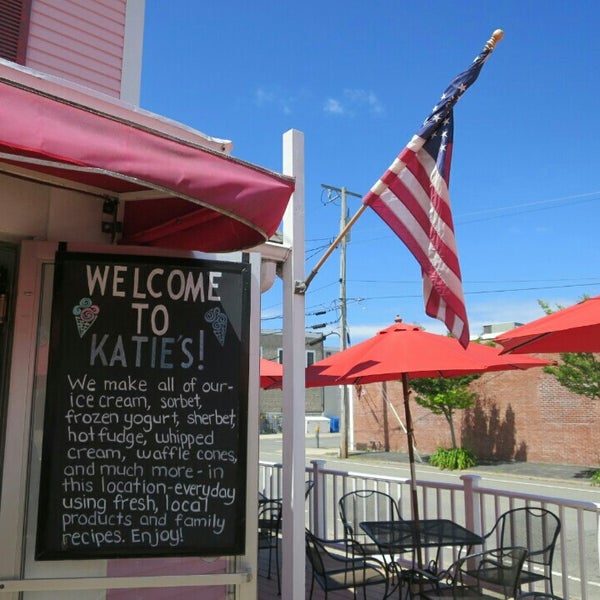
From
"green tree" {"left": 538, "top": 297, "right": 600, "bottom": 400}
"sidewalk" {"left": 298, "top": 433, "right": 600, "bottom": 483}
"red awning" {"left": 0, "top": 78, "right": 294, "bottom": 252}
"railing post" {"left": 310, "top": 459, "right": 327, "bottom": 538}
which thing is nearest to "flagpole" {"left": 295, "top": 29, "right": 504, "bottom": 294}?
"red awning" {"left": 0, "top": 78, "right": 294, "bottom": 252}

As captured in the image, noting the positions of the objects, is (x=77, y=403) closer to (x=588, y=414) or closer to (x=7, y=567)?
(x=7, y=567)

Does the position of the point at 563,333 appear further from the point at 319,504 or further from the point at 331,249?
the point at 319,504

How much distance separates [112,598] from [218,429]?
953 mm

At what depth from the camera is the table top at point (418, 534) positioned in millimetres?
4816

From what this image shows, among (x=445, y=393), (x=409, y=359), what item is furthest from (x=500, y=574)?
(x=445, y=393)

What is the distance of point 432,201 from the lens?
3.62 m

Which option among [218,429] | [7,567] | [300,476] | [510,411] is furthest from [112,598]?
[510,411]

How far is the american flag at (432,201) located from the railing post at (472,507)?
2390 millimetres

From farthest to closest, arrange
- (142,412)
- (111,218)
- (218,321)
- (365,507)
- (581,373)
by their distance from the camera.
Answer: (581,373), (365,507), (111,218), (218,321), (142,412)

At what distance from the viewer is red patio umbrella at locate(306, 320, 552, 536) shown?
5.12 meters

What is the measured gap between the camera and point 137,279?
296 cm

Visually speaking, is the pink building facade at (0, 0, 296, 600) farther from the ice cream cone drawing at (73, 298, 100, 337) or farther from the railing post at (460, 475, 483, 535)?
the railing post at (460, 475, 483, 535)

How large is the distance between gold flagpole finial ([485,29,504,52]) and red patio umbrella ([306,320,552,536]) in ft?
8.14

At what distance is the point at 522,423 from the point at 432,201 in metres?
20.5
